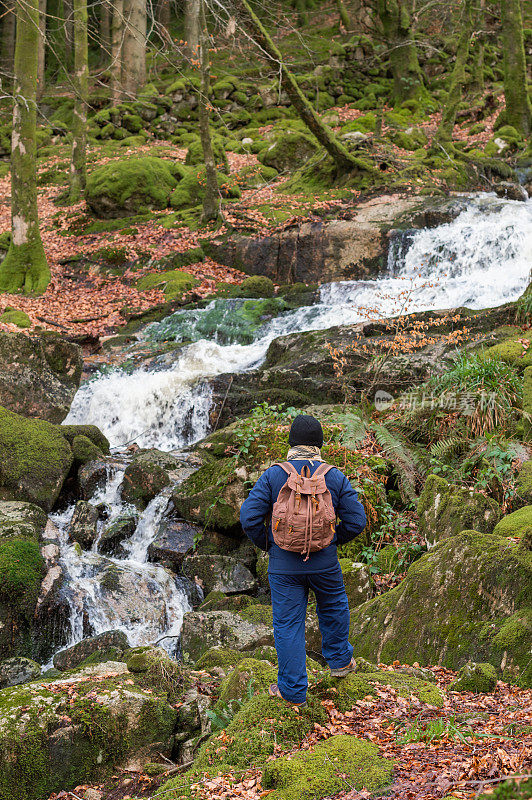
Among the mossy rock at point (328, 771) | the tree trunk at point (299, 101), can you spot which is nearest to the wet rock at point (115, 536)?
the mossy rock at point (328, 771)

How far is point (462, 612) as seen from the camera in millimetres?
4465

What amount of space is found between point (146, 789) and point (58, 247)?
59.5 ft

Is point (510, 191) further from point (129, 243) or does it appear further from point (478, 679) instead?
point (478, 679)

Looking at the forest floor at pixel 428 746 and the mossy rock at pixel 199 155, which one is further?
the mossy rock at pixel 199 155

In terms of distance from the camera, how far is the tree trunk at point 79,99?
18.8 m

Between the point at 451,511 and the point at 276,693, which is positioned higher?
the point at 451,511

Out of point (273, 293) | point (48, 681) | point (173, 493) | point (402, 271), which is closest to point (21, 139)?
point (273, 293)

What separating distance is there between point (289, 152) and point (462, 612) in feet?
67.0

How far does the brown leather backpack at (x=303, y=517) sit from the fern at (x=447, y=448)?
4.12 meters

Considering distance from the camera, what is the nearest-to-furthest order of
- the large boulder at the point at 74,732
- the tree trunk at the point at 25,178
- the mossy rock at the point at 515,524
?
the large boulder at the point at 74,732 < the mossy rock at the point at 515,524 < the tree trunk at the point at 25,178

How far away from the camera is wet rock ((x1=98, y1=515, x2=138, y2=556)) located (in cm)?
826

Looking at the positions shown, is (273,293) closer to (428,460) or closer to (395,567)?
(428,460)

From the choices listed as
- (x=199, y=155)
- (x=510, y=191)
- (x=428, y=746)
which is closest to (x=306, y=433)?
(x=428, y=746)

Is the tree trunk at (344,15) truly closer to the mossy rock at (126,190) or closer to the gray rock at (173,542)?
the mossy rock at (126,190)
